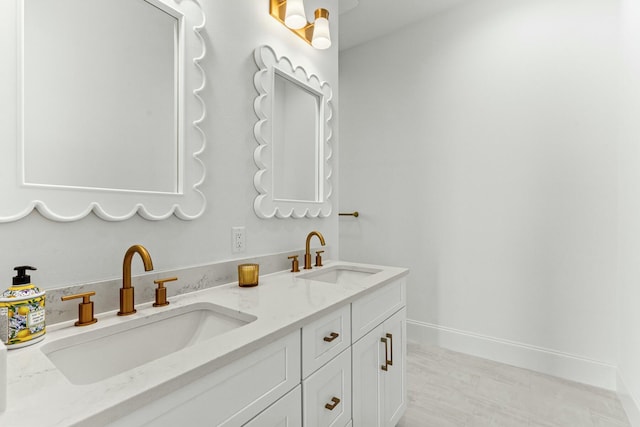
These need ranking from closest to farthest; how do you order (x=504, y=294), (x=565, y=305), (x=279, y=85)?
1. (x=279, y=85)
2. (x=565, y=305)
3. (x=504, y=294)

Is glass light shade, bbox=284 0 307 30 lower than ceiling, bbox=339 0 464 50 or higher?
lower

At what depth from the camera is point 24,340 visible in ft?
2.32

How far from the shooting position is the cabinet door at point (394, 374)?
4.62 feet

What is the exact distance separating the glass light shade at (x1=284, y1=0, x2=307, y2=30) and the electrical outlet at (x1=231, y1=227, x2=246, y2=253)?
1028 millimetres

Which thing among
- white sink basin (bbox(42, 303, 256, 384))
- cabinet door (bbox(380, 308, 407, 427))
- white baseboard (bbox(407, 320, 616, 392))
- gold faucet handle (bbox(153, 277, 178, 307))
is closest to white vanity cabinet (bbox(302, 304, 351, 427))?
white sink basin (bbox(42, 303, 256, 384))

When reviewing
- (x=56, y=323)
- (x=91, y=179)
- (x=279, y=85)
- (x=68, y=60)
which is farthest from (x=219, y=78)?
(x=56, y=323)

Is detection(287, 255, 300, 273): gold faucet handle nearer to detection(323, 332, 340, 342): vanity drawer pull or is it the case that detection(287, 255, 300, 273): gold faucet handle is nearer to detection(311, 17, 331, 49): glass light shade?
detection(323, 332, 340, 342): vanity drawer pull

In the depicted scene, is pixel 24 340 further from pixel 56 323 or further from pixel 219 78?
pixel 219 78

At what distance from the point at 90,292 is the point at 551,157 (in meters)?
2.55

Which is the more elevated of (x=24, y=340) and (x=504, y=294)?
(x=24, y=340)

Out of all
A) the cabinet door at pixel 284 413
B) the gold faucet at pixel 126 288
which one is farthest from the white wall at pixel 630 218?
the gold faucet at pixel 126 288

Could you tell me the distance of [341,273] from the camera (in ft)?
5.86

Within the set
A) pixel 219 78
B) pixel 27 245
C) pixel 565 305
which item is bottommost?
pixel 565 305

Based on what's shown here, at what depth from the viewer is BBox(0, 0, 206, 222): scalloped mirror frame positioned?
79 cm
